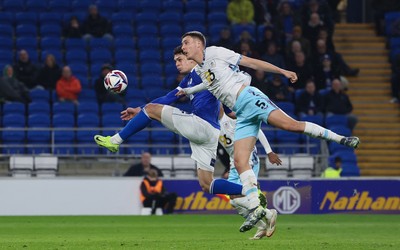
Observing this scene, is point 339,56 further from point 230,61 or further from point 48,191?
point 230,61

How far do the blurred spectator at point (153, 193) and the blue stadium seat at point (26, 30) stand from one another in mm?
7045

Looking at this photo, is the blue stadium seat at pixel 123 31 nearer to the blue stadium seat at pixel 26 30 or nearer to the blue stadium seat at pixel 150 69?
the blue stadium seat at pixel 150 69

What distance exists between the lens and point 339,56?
27.2 metres

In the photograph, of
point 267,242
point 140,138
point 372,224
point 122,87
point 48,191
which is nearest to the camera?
point 267,242

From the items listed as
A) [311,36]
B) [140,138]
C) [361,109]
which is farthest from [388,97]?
[140,138]

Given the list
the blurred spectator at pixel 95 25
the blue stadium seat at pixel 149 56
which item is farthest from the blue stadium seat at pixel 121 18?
the blue stadium seat at pixel 149 56

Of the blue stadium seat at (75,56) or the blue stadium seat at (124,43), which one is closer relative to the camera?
the blue stadium seat at (75,56)

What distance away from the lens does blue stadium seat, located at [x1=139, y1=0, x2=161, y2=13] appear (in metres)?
27.7

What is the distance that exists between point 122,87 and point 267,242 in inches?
123

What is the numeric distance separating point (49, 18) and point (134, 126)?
14413 mm

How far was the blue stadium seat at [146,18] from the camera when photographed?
27234mm

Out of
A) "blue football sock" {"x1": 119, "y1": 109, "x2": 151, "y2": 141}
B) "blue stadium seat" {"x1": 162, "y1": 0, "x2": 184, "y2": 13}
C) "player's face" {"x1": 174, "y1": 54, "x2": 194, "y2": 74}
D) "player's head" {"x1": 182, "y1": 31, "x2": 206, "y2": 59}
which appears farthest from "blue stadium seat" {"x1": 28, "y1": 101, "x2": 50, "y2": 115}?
"player's head" {"x1": 182, "y1": 31, "x2": 206, "y2": 59}

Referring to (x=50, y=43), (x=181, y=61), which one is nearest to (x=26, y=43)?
(x=50, y=43)

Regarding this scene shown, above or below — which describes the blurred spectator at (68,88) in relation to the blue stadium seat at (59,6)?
below
